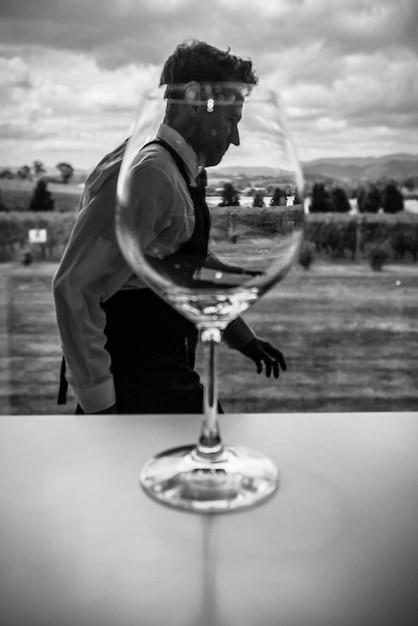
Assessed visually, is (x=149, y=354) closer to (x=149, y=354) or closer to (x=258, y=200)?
(x=149, y=354)

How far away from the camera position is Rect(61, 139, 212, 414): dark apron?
3.29 feet

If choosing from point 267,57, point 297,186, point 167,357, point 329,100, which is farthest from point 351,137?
point 297,186

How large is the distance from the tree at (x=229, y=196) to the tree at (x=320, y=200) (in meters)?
1.56

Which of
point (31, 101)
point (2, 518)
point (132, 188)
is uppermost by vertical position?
point (31, 101)

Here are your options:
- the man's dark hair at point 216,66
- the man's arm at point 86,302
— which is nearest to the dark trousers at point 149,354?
the man's arm at point 86,302

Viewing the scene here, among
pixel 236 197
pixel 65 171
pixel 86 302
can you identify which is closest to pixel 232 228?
pixel 236 197

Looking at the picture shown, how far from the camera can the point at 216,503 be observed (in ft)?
0.89

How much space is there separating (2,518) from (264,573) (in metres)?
0.09

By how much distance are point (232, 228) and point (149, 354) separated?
2.43ft

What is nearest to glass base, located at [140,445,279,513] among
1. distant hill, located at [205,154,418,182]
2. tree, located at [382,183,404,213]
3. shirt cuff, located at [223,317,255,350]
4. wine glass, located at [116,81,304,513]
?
wine glass, located at [116,81,304,513]

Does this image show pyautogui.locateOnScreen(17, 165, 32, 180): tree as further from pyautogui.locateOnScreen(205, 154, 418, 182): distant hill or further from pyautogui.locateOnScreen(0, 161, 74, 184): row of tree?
pyautogui.locateOnScreen(205, 154, 418, 182): distant hill

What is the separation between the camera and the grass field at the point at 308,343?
187 centimetres

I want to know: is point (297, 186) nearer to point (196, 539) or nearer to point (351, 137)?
point (196, 539)

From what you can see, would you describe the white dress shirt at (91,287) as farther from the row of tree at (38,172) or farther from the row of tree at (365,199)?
the row of tree at (365,199)
